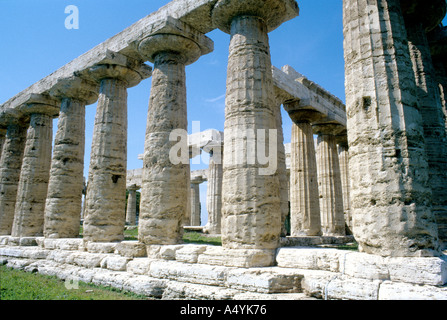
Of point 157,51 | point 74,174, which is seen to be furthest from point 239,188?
point 74,174

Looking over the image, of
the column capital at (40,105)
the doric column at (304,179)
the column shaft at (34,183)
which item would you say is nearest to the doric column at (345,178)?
the doric column at (304,179)

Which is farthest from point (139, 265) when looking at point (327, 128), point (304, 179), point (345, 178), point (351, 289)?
point (345, 178)

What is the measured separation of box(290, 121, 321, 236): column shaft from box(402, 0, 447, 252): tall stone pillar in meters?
6.69

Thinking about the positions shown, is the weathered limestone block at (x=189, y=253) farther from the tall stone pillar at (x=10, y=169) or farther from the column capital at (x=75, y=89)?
the tall stone pillar at (x=10, y=169)

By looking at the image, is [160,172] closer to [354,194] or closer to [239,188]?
[239,188]

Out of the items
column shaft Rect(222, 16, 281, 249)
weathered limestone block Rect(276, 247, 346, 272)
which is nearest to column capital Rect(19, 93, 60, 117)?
column shaft Rect(222, 16, 281, 249)

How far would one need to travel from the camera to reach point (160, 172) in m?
9.20

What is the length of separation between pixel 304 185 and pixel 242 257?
8320 millimetres

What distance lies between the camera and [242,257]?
683cm

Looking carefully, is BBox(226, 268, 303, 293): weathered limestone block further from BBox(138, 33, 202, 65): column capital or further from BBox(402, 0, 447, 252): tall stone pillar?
BBox(138, 33, 202, 65): column capital

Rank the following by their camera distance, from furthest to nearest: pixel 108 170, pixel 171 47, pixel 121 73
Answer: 1. pixel 121 73
2. pixel 108 170
3. pixel 171 47

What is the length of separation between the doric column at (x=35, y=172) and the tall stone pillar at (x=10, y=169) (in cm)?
190

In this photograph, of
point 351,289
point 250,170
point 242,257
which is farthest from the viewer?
point 250,170

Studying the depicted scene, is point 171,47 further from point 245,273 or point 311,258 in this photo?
point 311,258
